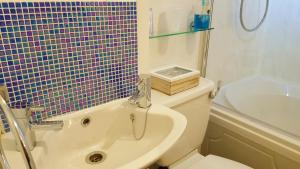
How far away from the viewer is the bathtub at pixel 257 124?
50.9 inches

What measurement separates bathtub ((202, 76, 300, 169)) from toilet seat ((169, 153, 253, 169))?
0.65 ft

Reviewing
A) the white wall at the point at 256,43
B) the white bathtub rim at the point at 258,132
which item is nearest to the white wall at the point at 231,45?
the white wall at the point at 256,43

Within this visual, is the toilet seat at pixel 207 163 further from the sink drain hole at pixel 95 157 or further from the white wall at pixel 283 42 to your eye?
the white wall at pixel 283 42

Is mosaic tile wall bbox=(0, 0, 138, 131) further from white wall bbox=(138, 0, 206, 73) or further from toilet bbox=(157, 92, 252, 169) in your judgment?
toilet bbox=(157, 92, 252, 169)

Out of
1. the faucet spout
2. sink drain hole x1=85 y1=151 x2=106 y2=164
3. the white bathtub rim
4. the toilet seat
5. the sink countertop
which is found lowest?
the toilet seat

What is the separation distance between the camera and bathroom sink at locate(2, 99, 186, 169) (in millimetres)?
829

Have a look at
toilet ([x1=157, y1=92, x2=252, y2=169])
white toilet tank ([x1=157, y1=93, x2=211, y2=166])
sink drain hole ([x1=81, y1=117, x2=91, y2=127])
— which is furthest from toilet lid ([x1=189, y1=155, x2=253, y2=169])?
sink drain hole ([x1=81, y1=117, x2=91, y2=127])

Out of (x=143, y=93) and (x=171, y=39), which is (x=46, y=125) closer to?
(x=143, y=93)

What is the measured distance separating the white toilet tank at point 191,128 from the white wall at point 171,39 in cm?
29

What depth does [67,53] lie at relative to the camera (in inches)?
34.5

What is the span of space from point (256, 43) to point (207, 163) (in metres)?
1.25

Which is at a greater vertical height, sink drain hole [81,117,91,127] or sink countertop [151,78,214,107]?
sink countertop [151,78,214,107]

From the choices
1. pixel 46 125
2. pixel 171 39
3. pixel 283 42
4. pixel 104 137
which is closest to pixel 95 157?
pixel 104 137

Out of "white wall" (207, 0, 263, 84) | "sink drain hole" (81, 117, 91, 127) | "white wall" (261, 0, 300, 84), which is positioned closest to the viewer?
"sink drain hole" (81, 117, 91, 127)
